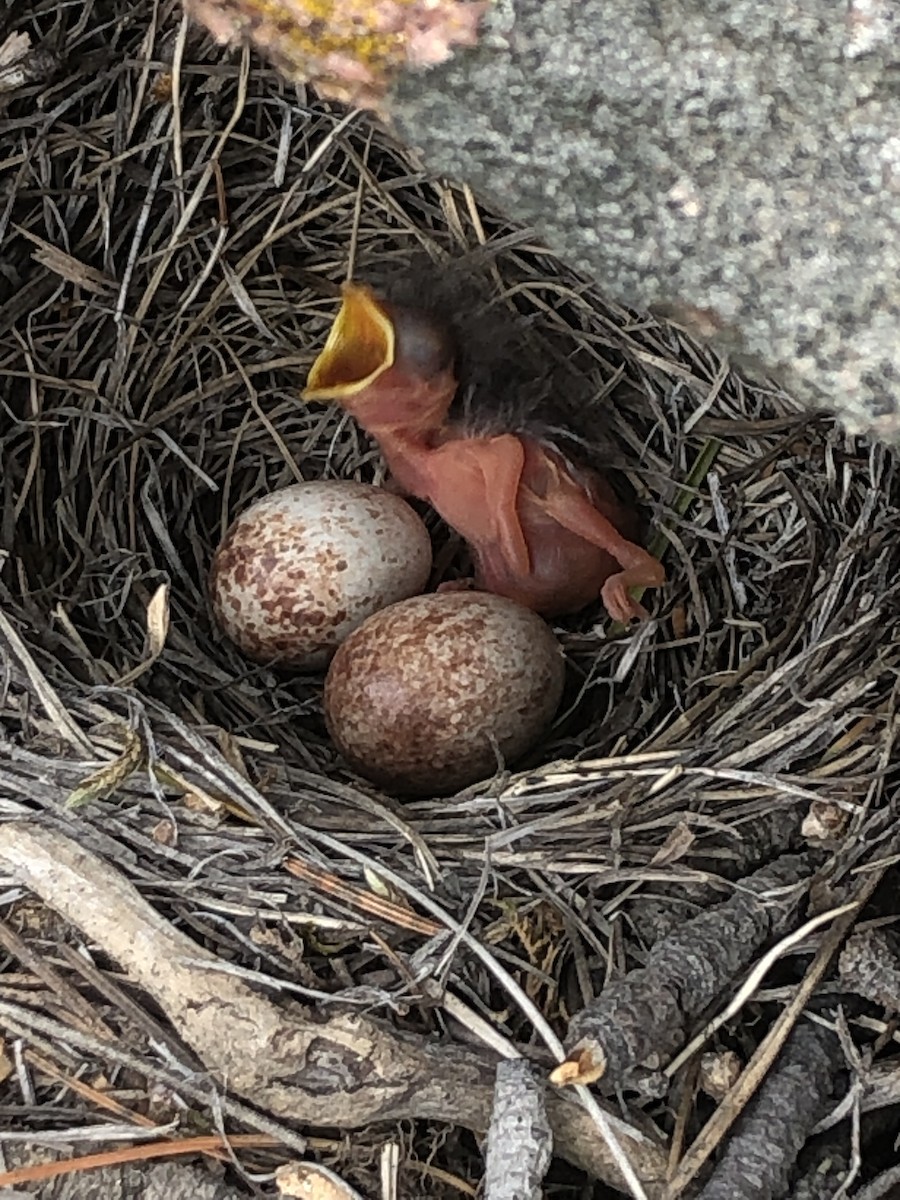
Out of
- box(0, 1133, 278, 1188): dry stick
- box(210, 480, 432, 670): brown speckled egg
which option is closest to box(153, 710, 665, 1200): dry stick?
box(0, 1133, 278, 1188): dry stick

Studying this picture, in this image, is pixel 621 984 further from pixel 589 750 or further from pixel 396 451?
pixel 396 451

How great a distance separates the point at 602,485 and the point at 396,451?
11.6 inches

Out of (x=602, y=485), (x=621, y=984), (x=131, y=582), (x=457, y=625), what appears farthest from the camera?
(x=602, y=485)

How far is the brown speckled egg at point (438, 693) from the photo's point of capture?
5.04 ft

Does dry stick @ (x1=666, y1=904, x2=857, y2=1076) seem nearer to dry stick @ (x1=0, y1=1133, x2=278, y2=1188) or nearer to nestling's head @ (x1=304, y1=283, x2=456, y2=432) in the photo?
dry stick @ (x1=0, y1=1133, x2=278, y2=1188)

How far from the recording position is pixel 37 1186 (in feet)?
3.73

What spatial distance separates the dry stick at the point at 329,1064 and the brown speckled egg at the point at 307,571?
584 millimetres

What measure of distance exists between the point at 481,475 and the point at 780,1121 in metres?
0.98

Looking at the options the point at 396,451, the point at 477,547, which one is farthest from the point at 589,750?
the point at 396,451

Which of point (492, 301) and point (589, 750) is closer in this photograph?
point (589, 750)

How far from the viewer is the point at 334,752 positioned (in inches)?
66.6

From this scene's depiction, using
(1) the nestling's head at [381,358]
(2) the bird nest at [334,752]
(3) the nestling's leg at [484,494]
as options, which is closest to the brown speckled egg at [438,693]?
(2) the bird nest at [334,752]

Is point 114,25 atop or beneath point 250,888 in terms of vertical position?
atop

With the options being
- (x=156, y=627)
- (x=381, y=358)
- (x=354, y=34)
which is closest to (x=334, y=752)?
(x=156, y=627)
